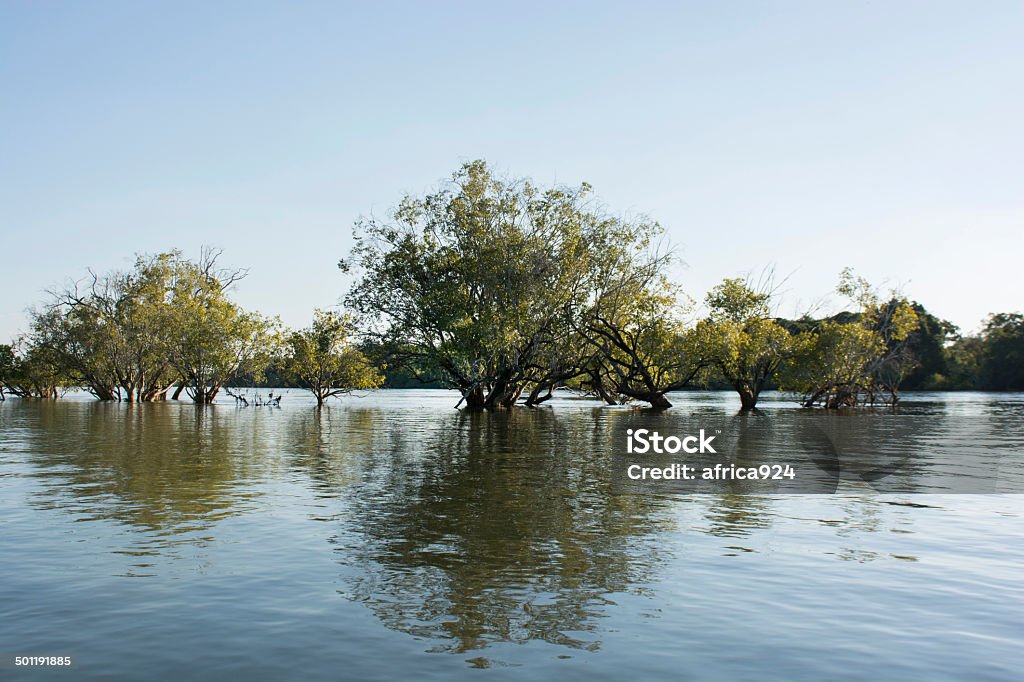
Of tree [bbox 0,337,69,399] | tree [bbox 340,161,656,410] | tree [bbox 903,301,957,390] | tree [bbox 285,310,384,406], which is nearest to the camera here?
tree [bbox 340,161,656,410]

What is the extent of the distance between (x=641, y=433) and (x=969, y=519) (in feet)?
90.9

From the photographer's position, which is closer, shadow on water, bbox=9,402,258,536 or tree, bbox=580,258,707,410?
shadow on water, bbox=9,402,258,536

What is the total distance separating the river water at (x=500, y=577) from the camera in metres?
8.62

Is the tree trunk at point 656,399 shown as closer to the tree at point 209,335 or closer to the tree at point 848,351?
the tree at point 848,351

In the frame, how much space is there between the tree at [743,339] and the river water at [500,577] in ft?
164

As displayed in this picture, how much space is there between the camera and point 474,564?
1276 centimetres

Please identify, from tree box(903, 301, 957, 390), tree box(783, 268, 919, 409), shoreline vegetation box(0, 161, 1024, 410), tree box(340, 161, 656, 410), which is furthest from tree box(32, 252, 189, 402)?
tree box(903, 301, 957, 390)

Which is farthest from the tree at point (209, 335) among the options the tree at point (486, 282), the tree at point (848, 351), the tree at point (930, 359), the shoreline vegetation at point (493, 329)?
the tree at point (930, 359)

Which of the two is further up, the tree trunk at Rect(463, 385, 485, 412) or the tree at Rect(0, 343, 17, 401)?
the tree at Rect(0, 343, 17, 401)

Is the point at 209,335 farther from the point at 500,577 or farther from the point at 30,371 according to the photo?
the point at 500,577

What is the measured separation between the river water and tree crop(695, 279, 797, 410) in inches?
1970

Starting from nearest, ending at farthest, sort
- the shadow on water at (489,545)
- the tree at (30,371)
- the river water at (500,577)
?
the river water at (500,577) < the shadow on water at (489,545) < the tree at (30,371)

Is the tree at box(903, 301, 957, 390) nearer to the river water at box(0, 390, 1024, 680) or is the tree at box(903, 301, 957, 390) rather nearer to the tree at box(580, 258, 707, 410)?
the tree at box(580, 258, 707, 410)

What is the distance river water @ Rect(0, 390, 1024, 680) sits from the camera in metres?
8.62
